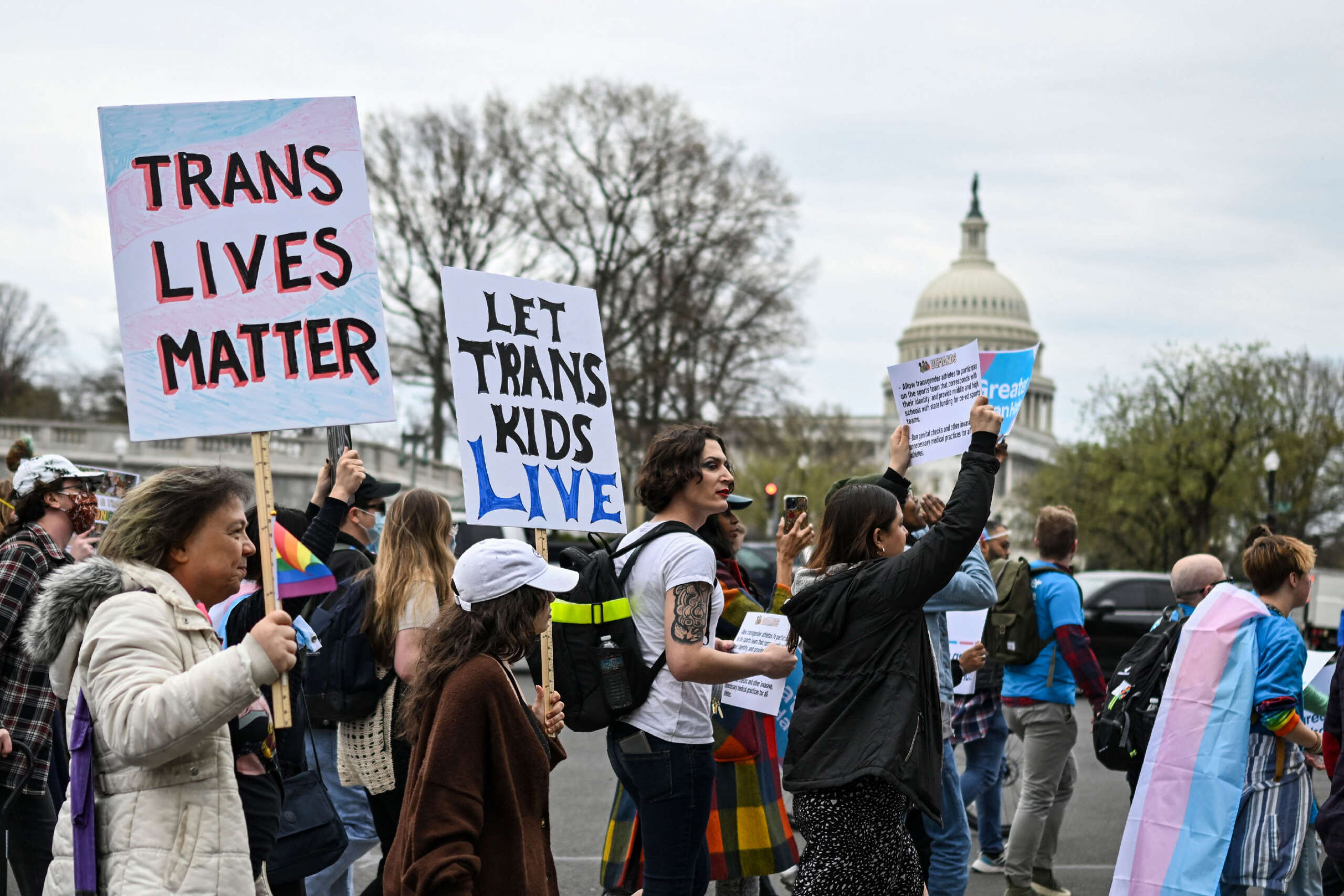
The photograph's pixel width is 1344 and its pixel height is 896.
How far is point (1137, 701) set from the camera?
5.44 meters

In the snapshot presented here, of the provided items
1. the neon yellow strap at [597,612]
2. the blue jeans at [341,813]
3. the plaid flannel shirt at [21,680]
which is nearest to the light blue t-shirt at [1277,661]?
the neon yellow strap at [597,612]

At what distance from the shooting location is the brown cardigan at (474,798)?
9.96 feet

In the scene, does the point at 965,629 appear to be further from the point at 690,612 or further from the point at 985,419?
the point at 690,612

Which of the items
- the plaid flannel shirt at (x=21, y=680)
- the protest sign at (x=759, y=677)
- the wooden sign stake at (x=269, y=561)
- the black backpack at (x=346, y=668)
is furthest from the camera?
the plaid flannel shirt at (x=21, y=680)

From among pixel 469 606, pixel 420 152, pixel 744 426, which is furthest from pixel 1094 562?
pixel 469 606

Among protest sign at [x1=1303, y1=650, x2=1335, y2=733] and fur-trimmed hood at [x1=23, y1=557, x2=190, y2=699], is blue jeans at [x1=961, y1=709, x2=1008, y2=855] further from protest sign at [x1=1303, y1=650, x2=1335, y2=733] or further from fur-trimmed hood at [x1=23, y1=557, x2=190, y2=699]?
fur-trimmed hood at [x1=23, y1=557, x2=190, y2=699]

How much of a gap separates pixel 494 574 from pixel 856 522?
1.37 meters

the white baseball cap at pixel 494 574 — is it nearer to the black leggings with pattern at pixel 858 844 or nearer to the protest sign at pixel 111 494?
the black leggings with pattern at pixel 858 844

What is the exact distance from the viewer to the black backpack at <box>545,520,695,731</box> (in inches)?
165

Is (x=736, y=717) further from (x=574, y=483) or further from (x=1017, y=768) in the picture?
(x=1017, y=768)

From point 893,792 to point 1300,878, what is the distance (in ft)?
7.68

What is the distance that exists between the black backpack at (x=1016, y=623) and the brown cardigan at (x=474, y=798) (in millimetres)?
3889

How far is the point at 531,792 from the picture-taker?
3.21 meters

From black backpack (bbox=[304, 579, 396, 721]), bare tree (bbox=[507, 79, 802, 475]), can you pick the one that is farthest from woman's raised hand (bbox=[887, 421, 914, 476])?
bare tree (bbox=[507, 79, 802, 475])
